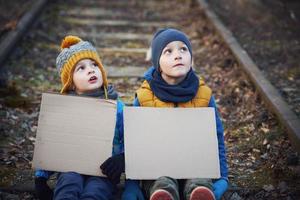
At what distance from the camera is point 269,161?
12.6 feet

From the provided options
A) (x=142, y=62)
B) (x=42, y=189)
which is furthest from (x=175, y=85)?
(x=142, y=62)

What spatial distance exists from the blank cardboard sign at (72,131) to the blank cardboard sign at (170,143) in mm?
150

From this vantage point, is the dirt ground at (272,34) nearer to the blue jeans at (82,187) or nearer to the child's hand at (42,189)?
the blue jeans at (82,187)

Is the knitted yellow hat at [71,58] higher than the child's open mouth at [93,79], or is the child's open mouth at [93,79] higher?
the knitted yellow hat at [71,58]

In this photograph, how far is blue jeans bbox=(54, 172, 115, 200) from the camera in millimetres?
2805

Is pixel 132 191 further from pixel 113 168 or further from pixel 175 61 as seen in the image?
pixel 175 61

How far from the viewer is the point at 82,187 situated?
294 cm

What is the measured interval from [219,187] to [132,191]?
0.58m

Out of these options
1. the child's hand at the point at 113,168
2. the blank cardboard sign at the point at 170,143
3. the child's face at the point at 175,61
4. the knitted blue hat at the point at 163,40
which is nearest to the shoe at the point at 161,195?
the blank cardboard sign at the point at 170,143

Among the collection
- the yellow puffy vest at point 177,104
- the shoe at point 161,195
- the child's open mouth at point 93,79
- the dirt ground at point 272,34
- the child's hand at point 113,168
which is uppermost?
the dirt ground at point 272,34

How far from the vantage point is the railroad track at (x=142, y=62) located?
4.04 m

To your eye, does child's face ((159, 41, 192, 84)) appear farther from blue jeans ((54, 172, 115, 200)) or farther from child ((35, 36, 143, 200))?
blue jeans ((54, 172, 115, 200))

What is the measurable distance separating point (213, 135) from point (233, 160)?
0.92 metres

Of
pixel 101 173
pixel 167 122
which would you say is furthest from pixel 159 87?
pixel 101 173
